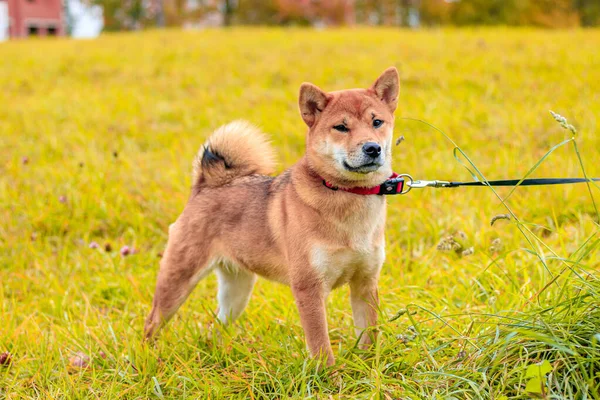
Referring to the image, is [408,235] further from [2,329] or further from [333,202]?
[2,329]

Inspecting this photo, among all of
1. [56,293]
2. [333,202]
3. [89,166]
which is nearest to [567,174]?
[333,202]

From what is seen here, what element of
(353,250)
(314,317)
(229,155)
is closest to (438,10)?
(229,155)

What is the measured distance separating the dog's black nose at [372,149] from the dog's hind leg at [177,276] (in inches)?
45.5

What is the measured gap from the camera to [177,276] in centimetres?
341

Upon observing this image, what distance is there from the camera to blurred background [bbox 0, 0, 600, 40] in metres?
25.5

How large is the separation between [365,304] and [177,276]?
1.09 m

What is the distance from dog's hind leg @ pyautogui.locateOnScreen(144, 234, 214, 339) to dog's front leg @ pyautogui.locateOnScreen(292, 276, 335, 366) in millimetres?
759

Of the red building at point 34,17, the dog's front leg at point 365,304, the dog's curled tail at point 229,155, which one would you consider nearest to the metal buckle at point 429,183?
the dog's front leg at point 365,304

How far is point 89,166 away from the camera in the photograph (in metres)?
6.30

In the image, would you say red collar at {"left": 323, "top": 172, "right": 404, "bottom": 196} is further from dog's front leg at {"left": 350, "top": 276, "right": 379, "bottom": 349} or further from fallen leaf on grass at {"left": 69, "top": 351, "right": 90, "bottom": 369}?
fallen leaf on grass at {"left": 69, "top": 351, "right": 90, "bottom": 369}

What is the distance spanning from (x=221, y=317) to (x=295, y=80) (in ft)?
20.5

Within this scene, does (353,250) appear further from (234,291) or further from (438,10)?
(438,10)

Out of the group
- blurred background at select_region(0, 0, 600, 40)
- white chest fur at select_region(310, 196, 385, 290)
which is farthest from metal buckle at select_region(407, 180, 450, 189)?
blurred background at select_region(0, 0, 600, 40)

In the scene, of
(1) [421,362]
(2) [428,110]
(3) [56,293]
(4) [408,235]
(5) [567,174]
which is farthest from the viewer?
(2) [428,110]
